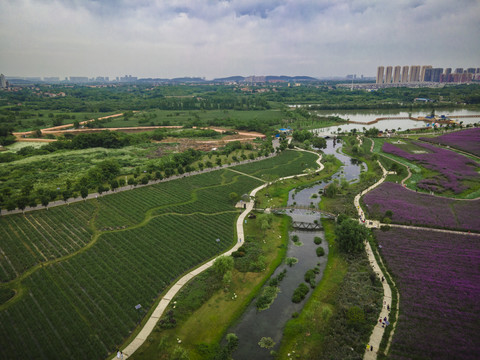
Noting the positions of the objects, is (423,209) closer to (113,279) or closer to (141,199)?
(113,279)

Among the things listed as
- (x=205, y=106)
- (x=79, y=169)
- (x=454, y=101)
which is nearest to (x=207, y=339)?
(x=79, y=169)

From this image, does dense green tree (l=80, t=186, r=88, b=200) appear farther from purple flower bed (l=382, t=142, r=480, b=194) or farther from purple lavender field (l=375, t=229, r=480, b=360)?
purple flower bed (l=382, t=142, r=480, b=194)

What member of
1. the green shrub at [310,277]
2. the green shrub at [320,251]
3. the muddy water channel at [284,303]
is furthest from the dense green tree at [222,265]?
the green shrub at [320,251]

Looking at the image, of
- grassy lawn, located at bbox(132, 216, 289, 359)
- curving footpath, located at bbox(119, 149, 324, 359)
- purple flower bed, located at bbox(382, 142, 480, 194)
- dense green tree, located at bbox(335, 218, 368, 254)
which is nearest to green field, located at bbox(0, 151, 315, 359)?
curving footpath, located at bbox(119, 149, 324, 359)

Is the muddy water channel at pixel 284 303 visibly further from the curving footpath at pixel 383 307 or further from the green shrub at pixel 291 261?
the curving footpath at pixel 383 307

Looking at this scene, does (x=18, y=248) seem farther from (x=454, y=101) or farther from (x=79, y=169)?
(x=454, y=101)

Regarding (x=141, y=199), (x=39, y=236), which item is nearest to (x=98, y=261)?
(x=39, y=236)
